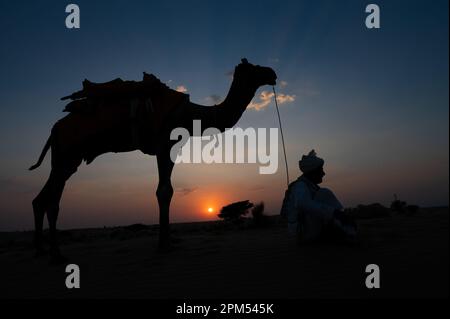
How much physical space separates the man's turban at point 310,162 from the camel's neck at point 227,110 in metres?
1.88

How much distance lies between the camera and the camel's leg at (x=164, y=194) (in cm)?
582

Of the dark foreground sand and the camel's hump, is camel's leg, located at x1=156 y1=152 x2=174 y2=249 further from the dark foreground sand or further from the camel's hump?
the camel's hump

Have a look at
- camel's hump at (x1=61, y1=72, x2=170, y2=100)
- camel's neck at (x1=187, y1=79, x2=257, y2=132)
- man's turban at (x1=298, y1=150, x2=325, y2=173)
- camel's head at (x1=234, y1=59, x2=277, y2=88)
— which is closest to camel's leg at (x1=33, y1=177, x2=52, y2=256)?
camel's hump at (x1=61, y1=72, x2=170, y2=100)

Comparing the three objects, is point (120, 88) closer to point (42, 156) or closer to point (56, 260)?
point (42, 156)

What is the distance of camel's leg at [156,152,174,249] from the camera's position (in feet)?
19.1

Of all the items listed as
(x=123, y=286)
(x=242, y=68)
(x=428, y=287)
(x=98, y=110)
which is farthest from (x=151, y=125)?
(x=428, y=287)

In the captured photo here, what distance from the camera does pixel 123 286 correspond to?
397 centimetres

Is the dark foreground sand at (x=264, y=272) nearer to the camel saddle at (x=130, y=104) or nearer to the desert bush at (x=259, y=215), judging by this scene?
the camel saddle at (x=130, y=104)

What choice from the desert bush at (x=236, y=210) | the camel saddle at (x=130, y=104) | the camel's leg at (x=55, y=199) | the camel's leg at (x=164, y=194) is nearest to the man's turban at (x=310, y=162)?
the camel's leg at (x=164, y=194)

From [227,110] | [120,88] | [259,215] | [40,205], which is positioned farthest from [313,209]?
[259,215]

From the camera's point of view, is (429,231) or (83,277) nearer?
(83,277)

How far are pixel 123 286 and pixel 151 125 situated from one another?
283 centimetres
